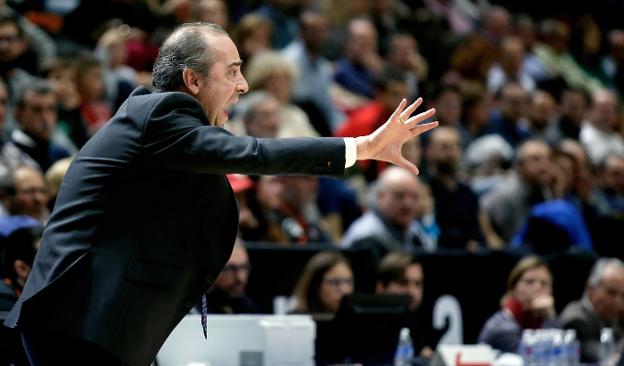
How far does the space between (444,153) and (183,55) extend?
20.1 ft

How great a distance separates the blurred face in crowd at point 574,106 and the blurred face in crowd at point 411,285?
20.7 ft

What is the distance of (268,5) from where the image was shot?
37.2 feet

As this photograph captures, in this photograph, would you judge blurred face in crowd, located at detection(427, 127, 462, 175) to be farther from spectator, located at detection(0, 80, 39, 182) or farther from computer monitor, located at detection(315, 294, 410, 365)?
computer monitor, located at detection(315, 294, 410, 365)

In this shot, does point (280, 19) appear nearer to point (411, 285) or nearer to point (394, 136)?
point (411, 285)

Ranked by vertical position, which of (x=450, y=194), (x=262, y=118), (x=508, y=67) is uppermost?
(x=508, y=67)

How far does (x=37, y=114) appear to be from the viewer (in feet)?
25.1

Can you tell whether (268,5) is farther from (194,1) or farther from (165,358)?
(165,358)

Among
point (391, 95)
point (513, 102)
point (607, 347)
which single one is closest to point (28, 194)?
point (607, 347)

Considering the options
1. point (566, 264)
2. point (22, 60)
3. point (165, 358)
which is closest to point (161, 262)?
point (165, 358)

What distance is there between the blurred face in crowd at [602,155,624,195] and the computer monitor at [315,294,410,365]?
620cm

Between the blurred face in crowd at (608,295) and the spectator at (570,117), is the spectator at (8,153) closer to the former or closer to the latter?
the blurred face in crowd at (608,295)

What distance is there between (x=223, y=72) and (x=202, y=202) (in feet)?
1.22

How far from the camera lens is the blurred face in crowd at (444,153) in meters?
9.27

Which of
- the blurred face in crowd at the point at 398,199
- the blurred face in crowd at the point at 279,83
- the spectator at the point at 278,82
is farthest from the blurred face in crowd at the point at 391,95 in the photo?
the blurred face in crowd at the point at 398,199
